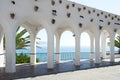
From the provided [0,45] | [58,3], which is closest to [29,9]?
[58,3]

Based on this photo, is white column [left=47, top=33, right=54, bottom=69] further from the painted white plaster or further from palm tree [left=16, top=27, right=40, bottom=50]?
palm tree [left=16, top=27, right=40, bottom=50]

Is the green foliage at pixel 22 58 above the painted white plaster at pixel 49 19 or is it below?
below

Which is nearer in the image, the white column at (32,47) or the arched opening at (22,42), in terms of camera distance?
the white column at (32,47)

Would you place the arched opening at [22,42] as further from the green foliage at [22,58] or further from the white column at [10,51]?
the white column at [10,51]

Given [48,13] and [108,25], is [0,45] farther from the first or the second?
[108,25]

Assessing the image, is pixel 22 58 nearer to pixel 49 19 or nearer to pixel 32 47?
pixel 32 47

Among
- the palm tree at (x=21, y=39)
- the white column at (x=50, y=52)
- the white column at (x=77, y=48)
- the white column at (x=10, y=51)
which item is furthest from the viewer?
the palm tree at (x=21, y=39)

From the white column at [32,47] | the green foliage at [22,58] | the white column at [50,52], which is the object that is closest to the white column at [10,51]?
the white column at [50,52]

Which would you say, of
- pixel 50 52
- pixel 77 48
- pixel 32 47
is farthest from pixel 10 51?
pixel 77 48

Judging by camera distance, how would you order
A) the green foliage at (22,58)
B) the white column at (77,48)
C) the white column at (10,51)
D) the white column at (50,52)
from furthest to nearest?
the green foliage at (22,58) < the white column at (77,48) < the white column at (50,52) < the white column at (10,51)

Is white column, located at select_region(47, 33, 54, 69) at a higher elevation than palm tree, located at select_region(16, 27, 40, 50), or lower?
lower

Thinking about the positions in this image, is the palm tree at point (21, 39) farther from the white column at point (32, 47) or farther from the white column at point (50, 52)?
the white column at point (50, 52)

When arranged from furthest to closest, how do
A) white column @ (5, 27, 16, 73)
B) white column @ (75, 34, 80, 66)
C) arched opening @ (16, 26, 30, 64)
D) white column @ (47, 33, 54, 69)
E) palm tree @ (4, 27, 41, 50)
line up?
palm tree @ (4, 27, 41, 50) → arched opening @ (16, 26, 30, 64) → white column @ (75, 34, 80, 66) → white column @ (47, 33, 54, 69) → white column @ (5, 27, 16, 73)

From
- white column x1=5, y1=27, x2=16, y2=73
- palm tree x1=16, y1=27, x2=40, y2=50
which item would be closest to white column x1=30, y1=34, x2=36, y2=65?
palm tree x1=16, y1=27, x2=40, y2=50
